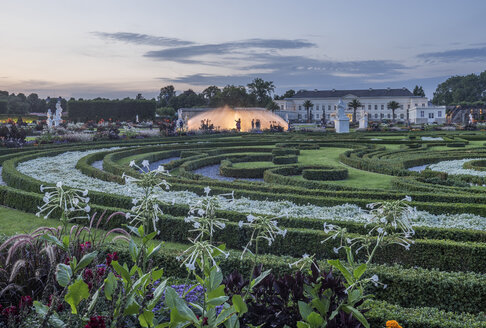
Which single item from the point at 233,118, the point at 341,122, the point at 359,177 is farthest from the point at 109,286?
the point at 233,118

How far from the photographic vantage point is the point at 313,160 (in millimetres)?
18109

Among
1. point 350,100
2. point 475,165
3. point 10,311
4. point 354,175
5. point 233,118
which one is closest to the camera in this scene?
point 10,311

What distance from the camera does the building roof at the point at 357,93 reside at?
10719cm

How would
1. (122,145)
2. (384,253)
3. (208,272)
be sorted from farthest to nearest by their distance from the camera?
(122,145), (384,253), (208,272)

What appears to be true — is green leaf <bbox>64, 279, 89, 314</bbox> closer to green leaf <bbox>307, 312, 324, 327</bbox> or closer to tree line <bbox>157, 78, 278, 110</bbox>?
green leaf <bbox>307, 312, 324, 327</bbox>

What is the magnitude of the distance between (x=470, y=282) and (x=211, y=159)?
13326 mm

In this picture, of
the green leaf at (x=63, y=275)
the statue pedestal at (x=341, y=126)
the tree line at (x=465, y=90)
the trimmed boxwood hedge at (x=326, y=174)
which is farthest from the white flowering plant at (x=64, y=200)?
the tree line at (x=465, y=90)

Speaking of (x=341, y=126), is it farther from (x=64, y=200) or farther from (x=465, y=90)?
(x=465, y=90)

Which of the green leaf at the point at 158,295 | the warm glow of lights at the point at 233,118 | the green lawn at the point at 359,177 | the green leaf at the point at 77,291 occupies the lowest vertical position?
the green lawn at the point at 359,177

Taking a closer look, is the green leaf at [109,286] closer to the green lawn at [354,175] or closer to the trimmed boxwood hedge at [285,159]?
the green lawn at [354,175]

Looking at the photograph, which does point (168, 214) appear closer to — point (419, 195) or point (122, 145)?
point (419, 195)

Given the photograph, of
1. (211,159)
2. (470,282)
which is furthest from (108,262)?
(211,159)

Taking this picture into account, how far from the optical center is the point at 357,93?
111m

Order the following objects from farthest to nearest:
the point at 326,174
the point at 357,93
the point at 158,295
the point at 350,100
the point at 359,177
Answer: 1. the point at 357,93
2. the point at 350,100
3. the point at 359,177
4. the point at 326,174
5. the point at 158,295
